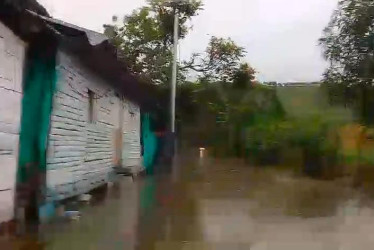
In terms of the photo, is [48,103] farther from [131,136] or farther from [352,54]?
[352,54]

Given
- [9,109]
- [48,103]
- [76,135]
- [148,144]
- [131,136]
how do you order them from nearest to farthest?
1. [9,109]
2. [48,103]
3. [76,135]
4. [131,136]
5. [148,144]

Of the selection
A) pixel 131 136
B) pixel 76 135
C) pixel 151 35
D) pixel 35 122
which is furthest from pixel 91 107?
pixel 151 35

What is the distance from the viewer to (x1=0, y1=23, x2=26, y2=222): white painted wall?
7.11 metres

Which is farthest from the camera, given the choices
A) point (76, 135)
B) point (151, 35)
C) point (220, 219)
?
point (151, 35)

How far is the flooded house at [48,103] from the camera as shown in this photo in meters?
7.27

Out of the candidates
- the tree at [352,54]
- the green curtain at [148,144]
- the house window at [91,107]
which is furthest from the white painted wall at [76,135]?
the tree at [352,54]

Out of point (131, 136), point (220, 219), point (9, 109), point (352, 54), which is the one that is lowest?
point (220, 219)

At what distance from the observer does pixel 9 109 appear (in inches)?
290

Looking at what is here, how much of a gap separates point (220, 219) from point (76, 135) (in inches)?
139

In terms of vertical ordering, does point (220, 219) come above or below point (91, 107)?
below

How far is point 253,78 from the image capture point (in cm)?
2927

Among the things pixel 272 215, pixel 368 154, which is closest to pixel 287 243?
pixel 272 215

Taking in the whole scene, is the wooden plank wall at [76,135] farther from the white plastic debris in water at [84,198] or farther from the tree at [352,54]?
the tree at [352,54]

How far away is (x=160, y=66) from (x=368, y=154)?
11.3 meters
